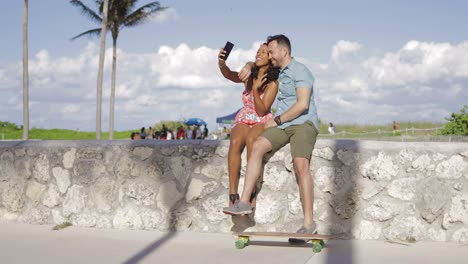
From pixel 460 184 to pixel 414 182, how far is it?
1.17ft

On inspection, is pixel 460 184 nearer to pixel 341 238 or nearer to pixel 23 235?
pixel 341 238

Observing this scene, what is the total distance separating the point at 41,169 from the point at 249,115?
2.34 metres

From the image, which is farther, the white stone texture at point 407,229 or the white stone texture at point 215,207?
the white stone texture at point 215,207

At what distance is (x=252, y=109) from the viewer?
5.43 meters

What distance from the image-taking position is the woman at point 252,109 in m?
5.31

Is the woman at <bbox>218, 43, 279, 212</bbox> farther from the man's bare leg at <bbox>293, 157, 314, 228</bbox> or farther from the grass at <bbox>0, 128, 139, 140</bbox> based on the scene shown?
the grass at <bbox>0, 128, 139, 140</bbox>

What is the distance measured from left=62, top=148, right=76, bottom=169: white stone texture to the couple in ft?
5.82

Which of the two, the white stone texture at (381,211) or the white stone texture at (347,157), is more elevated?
the white stone texture at (347,157)

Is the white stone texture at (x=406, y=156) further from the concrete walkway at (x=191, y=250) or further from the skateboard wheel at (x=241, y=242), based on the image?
the skateboard wheel at (x=241, y=242)

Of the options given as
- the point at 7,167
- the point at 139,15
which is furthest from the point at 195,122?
the point at 7,167

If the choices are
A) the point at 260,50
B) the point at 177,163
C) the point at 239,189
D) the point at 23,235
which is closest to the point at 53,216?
the point at 23,235

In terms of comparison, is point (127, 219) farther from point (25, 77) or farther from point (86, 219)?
point (25, 77)

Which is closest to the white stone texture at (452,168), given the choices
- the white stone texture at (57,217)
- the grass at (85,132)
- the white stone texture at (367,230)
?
the white stone texture at (367,230)

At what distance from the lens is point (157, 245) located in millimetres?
5199
